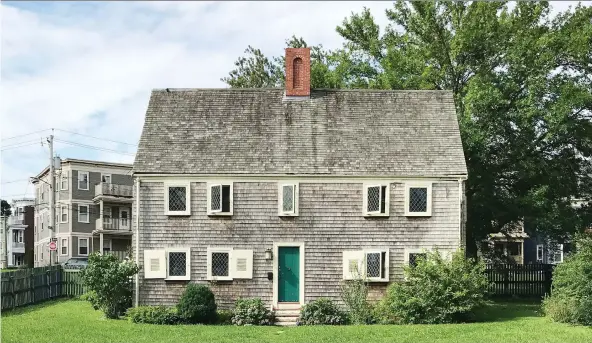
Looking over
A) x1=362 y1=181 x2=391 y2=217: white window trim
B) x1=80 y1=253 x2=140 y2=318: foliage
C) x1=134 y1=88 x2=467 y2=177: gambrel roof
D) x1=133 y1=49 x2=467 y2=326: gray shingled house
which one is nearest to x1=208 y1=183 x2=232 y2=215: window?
x1=133 y1=49 x2=467 y2=326: gray shingled house

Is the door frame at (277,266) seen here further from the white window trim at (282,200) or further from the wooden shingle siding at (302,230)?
the white window trim at (282,200)

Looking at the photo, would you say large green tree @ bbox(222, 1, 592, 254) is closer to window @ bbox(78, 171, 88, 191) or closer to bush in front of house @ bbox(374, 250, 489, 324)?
bush in front of house @ bbox(374, 250, 489, 324)

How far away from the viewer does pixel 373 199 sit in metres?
25.8

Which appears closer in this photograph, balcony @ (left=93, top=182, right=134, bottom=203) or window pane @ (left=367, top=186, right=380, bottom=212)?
window pane @ (left=367, top=186, right=380, bottom=212)

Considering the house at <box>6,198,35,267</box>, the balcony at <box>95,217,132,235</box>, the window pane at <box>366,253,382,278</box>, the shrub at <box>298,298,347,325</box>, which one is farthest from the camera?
the house at <box>6,198,35,267</box>

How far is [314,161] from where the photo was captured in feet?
86.1

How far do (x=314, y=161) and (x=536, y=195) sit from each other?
1022 centimetres

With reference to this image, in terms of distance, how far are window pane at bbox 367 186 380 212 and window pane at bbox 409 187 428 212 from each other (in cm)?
108

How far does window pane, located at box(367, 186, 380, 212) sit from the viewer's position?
25719 millimetres

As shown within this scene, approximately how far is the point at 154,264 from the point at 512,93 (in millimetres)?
16612

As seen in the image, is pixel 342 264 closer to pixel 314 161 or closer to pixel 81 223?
pixel 314 161

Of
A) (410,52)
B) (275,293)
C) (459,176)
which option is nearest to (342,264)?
(275,293)

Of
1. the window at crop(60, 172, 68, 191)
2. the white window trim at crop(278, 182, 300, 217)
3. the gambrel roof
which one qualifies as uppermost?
the gambrel roof

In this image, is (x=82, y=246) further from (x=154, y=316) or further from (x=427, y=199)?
(x=427, y=199)
